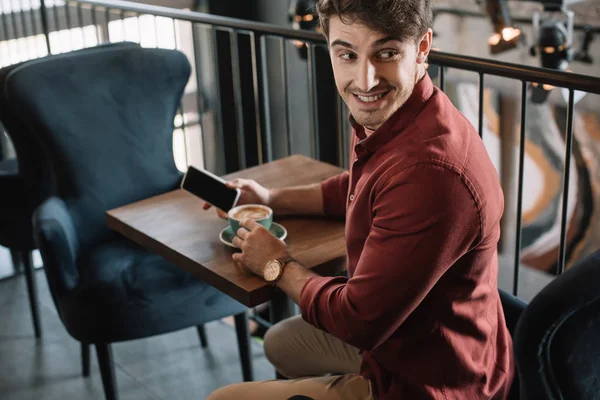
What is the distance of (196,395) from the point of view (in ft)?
8.59

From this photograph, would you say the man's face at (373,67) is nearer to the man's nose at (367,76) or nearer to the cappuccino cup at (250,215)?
the man's nose at (367,76)

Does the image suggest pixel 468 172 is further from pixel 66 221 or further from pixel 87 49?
pixel 87 49

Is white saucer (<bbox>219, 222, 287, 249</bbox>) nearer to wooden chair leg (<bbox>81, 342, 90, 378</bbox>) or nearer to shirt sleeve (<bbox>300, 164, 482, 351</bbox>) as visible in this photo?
shirt sleeve (<bbox>300, 164, 482, 351</bbox>)

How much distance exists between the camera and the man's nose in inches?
56.6

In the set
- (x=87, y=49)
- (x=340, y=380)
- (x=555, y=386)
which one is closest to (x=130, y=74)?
(x=87, y=49)

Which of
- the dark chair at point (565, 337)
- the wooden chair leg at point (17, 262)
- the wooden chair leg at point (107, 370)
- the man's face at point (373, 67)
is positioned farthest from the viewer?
the wooden chair leg at point (17, 262)

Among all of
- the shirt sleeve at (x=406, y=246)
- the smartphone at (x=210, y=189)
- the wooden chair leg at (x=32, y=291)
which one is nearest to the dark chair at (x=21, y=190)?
the wooden chair leg at (x=32, y=291)

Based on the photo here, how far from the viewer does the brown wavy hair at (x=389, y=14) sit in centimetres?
138

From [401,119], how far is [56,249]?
46.0 inches

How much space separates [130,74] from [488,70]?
3.82 feet

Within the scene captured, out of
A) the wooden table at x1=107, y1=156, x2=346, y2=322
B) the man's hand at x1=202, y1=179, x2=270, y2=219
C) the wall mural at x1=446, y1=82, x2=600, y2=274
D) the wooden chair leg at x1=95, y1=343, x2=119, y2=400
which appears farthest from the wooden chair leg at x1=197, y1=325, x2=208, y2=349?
the wall mural at x1=446, y1=82, x2=600, y2=274

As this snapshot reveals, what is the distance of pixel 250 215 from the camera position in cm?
183

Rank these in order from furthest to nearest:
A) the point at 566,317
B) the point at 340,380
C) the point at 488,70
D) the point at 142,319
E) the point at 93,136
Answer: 1. the point at 93,136
2. the point at 142,319
3. the point at 488,70
4. the point at 340,380
5. the point at 566,317

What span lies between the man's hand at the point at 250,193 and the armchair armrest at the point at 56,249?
48cm
